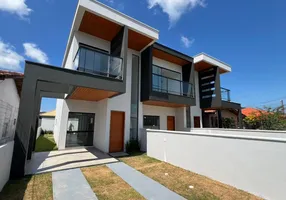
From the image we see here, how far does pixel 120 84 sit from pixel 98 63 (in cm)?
144

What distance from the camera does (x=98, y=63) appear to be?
7.04 m

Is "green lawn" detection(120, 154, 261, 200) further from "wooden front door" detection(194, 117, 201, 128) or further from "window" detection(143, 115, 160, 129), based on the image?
"wooden front door" detection(194, 117, 201, 128)

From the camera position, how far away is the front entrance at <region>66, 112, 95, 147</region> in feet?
33.2

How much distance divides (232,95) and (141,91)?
1018cm

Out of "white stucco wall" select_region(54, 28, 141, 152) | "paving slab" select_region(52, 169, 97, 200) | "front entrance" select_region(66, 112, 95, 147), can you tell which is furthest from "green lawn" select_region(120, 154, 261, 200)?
"front entrance" select_region(66, 112, 95, 147)

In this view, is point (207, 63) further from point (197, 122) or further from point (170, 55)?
point (197, 122)

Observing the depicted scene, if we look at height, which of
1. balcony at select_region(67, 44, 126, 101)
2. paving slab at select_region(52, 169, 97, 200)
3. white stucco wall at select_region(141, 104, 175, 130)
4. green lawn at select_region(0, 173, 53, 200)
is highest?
balcony at select_region(67, 44, 126, 101)

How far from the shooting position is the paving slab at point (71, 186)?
12.2 ft

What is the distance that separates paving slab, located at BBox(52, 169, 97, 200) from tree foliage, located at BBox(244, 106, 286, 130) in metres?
16.2

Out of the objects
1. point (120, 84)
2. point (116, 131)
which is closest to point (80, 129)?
point (116, 131)

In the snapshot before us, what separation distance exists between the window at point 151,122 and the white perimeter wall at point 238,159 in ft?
15.7

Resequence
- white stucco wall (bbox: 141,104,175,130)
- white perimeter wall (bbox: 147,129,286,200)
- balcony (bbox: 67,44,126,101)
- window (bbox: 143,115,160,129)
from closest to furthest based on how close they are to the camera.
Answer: white perimeter wall (bbox: 147,129,286,200)
balcony (bbox: 67,44,126,101)
window (bbox: 143,115,160,129)
white stucco wall (bbox: 141,104,175,130)

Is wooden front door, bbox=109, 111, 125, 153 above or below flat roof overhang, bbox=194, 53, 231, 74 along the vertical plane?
below

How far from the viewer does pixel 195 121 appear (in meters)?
13.9
